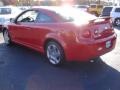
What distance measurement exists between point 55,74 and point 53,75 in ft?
0.25

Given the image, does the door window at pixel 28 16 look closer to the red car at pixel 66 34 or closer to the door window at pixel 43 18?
the red car at pixel 66 34

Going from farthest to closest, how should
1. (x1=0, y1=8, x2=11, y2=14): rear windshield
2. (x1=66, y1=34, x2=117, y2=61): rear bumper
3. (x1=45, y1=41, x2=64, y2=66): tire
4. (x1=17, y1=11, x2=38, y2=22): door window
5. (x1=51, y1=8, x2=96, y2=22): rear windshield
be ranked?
1. (x1=0, y1=8, x2=11, y2=14): rear windshield
2. (x1=17, y1=11, x2=38, y2=22): door window
3. (x1=51, y1=8, x2=96, y2=22): rear windshield
4. (x1=45, y1=41, x2=64, y2=66): tire
5. (x1=66, y1=34, x2=117, y2=61): rear bumper

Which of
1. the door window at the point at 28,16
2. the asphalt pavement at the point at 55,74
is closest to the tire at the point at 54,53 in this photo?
the asphalt pavement at the point at 55,74

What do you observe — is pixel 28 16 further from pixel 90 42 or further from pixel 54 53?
pixel 90 42

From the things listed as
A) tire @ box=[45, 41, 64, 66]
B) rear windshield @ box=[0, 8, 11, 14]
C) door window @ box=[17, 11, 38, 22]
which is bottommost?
tire @ box=[45, 41, 64, 66]

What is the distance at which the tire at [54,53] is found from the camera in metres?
6.11

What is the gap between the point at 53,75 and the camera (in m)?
5.75

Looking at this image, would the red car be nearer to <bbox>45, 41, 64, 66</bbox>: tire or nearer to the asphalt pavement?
<bbox>45, 41, 64, 66</bbox>: tire

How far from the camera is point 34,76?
571 cm

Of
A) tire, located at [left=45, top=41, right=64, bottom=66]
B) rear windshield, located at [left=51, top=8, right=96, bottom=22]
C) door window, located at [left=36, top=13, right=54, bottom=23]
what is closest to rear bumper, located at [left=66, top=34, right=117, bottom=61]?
tire, located at [left=45, top=41, right=64, bottom=66]

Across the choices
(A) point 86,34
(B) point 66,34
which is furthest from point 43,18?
(A) point 86,34

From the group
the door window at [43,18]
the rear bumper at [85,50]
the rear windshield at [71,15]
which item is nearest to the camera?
the rear bumper at [85,50]

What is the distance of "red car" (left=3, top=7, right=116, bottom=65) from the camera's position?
565cm

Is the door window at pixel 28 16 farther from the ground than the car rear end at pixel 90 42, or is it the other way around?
the door window at pixel 28 16
